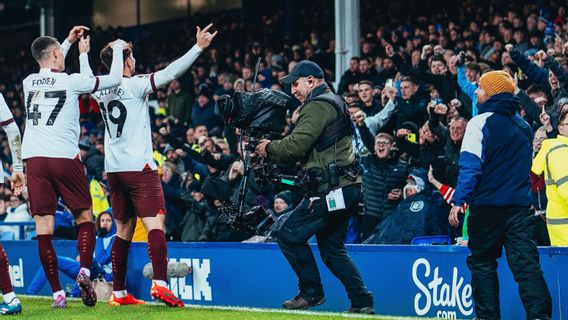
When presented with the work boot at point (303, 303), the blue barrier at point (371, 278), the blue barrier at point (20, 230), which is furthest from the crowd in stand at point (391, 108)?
the blue barrier at point (20, 230)

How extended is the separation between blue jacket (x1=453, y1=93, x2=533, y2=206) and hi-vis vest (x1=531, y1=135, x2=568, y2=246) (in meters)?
1.06

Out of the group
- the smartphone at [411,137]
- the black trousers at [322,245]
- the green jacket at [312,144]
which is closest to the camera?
the green jacket at [312,144]

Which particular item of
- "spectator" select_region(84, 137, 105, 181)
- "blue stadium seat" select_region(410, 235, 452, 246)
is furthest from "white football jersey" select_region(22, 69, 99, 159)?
"spectator" select_region(84, 137, 105, 181)

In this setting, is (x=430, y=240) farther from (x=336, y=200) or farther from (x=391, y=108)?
(x=391, y=108)

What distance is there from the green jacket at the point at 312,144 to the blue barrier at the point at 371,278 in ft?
3.78

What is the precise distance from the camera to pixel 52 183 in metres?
9.10

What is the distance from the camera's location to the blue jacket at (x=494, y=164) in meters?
7.52

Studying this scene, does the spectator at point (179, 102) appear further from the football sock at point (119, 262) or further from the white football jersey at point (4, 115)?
the white football jersey at point (4, 115)

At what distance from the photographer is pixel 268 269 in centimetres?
1023

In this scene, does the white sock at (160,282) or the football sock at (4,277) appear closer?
the football sock at (4,277)

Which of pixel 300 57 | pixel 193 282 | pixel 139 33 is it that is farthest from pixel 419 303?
pixel 139 33

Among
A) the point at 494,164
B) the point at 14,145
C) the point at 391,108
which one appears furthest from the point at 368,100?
the point at 494,164

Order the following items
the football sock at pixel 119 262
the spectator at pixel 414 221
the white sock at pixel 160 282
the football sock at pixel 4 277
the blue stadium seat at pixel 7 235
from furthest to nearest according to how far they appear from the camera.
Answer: the blue stadium seat at pixel 7 235
the spectator at pixel 414 221
the football sock at pixel 119 262
the white sock at pixel 160 282
the football sock at pixel 4 277

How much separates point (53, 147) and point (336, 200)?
2.44 m
